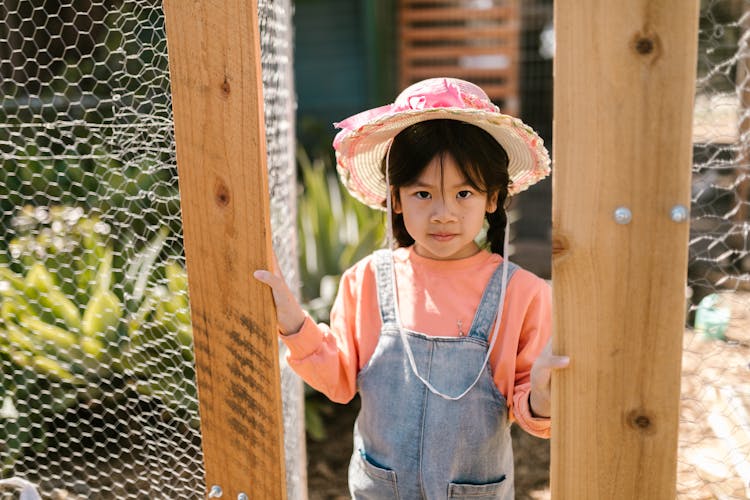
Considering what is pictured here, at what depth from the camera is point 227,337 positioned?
1.22 m

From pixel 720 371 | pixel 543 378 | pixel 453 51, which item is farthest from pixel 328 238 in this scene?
pixel 453 51

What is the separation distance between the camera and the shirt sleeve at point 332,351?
1.39 m

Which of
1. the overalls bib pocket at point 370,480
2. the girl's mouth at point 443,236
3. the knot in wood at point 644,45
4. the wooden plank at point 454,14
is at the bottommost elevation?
the overalls bib pocket at point 370,480

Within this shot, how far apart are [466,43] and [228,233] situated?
5951mm

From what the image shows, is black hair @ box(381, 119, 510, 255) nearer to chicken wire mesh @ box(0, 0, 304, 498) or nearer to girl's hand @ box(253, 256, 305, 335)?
girl's hand @ box(253, 256, 305, 335)

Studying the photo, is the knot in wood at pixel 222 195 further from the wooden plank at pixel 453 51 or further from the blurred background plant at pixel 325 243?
the wooden plank at pixel 453 51

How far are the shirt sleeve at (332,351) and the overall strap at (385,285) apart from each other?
0.06 m

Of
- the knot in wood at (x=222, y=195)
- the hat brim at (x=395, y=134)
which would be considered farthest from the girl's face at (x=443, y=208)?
the knot in wood at (x=222, y=195)

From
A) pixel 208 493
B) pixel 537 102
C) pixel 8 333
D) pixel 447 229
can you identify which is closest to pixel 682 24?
pixel 447 229

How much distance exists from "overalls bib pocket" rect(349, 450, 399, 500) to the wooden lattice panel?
5360 millimetres

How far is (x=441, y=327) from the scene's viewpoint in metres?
1.39

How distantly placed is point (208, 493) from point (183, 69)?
721 millimetres

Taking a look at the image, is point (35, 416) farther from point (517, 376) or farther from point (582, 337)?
point (582, 337)

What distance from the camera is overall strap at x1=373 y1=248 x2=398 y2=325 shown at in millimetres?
1436
